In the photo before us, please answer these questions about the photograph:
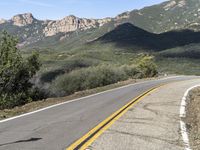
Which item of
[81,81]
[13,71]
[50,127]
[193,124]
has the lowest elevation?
[193,124]

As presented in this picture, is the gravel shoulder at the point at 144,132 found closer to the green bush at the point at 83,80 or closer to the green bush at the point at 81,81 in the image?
the green bush at the point at 83,80

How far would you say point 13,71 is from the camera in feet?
116

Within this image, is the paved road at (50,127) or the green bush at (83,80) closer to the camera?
the paved road at (50,127)

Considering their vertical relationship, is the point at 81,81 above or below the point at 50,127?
above

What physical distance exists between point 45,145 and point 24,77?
29.4m

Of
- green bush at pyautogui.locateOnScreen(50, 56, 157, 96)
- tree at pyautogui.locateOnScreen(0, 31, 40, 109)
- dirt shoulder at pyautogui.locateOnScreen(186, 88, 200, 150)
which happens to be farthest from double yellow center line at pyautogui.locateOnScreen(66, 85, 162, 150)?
green bush at pyautogui.locateOnScreen(50, 56, 157, 96)

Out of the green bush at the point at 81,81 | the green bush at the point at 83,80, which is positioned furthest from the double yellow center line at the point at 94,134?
the green bush at the point at 81,81

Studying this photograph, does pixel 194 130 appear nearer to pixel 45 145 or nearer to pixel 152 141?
pixel 152 141

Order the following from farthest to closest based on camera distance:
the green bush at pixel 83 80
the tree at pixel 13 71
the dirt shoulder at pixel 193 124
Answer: the green bush at pixel 83 80 < the tree at pixel 13 71 < the dirt shoulder at pixel 193 124

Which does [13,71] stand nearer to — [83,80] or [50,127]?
[83,80]

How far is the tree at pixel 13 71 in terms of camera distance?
3431 centimetres

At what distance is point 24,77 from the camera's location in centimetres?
3772

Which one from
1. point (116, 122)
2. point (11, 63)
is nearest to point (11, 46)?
point (11, 63)

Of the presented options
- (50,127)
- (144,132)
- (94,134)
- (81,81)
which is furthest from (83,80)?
(94,134)
